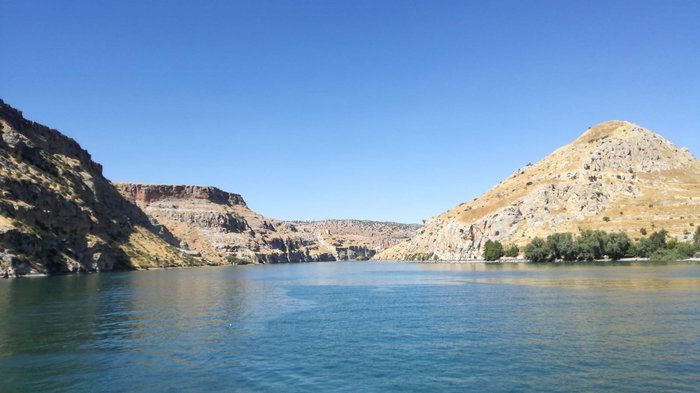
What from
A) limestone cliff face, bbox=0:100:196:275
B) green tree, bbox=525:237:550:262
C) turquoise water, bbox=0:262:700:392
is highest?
limestone cliff face, bbox=0:100:196:275

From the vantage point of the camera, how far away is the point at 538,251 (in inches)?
7308

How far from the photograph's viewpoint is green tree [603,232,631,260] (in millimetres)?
165250

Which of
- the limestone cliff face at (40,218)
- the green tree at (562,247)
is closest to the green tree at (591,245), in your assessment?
the green tree at (562,247)

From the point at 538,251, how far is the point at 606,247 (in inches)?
954

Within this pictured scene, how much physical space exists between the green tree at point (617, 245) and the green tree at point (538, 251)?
20762 millimetres

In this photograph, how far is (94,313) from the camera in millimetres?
57875

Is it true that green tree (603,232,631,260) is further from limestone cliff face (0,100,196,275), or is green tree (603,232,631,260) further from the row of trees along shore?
limestone cliff face (0,100,196,275)

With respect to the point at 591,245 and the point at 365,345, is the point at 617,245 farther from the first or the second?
the point at 365,345

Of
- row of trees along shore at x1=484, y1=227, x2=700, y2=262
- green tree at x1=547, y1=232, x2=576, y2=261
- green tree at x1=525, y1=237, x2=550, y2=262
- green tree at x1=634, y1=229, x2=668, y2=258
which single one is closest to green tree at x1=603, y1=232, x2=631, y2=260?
row of trees along shore at x1=484, y1=227, x2=700, y2=262

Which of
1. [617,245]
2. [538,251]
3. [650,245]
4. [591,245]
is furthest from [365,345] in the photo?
[538,251]

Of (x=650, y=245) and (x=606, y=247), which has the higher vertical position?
(x=650, y=245)

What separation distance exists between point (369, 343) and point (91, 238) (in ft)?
548

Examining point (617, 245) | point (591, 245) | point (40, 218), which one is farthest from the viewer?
point (591, 245)

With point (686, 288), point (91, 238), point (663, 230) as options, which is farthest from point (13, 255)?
point (663, 230)
